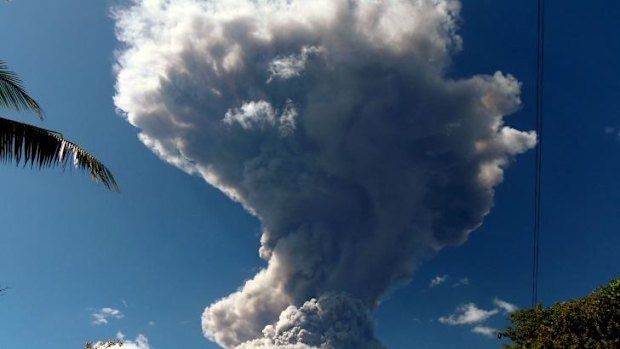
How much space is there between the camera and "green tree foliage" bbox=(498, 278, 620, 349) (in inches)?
1224

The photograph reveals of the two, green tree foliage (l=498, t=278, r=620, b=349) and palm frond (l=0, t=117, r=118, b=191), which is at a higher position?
green tree foliage (l=498, t=278, r=620, b=349)

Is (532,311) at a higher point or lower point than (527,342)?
higher

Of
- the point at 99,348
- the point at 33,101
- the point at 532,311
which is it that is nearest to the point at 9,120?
the point at 33,101

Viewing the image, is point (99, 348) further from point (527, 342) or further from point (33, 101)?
point (527, 342)

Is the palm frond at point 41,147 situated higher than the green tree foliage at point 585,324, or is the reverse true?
the green tree foliage at point 585,324

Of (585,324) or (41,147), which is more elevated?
(585,324)

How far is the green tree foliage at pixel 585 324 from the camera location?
31.1m

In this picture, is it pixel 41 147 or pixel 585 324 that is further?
pixel 585 324

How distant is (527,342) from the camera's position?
37375 mm

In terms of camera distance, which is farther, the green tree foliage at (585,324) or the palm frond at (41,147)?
the green tree foliage at (585,324)

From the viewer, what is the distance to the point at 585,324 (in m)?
33.0

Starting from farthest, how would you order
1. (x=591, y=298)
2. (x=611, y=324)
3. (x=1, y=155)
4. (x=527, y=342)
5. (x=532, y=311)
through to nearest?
1. (x=532, y=311)
2. (x=527, y=342)
3. (x=591, y=298)
4. (x=611, y=324)
5. (x=1, y=155)

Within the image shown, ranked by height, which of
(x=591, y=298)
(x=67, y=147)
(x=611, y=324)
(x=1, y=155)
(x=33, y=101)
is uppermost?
(x=591, y=298)

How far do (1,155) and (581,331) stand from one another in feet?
120
